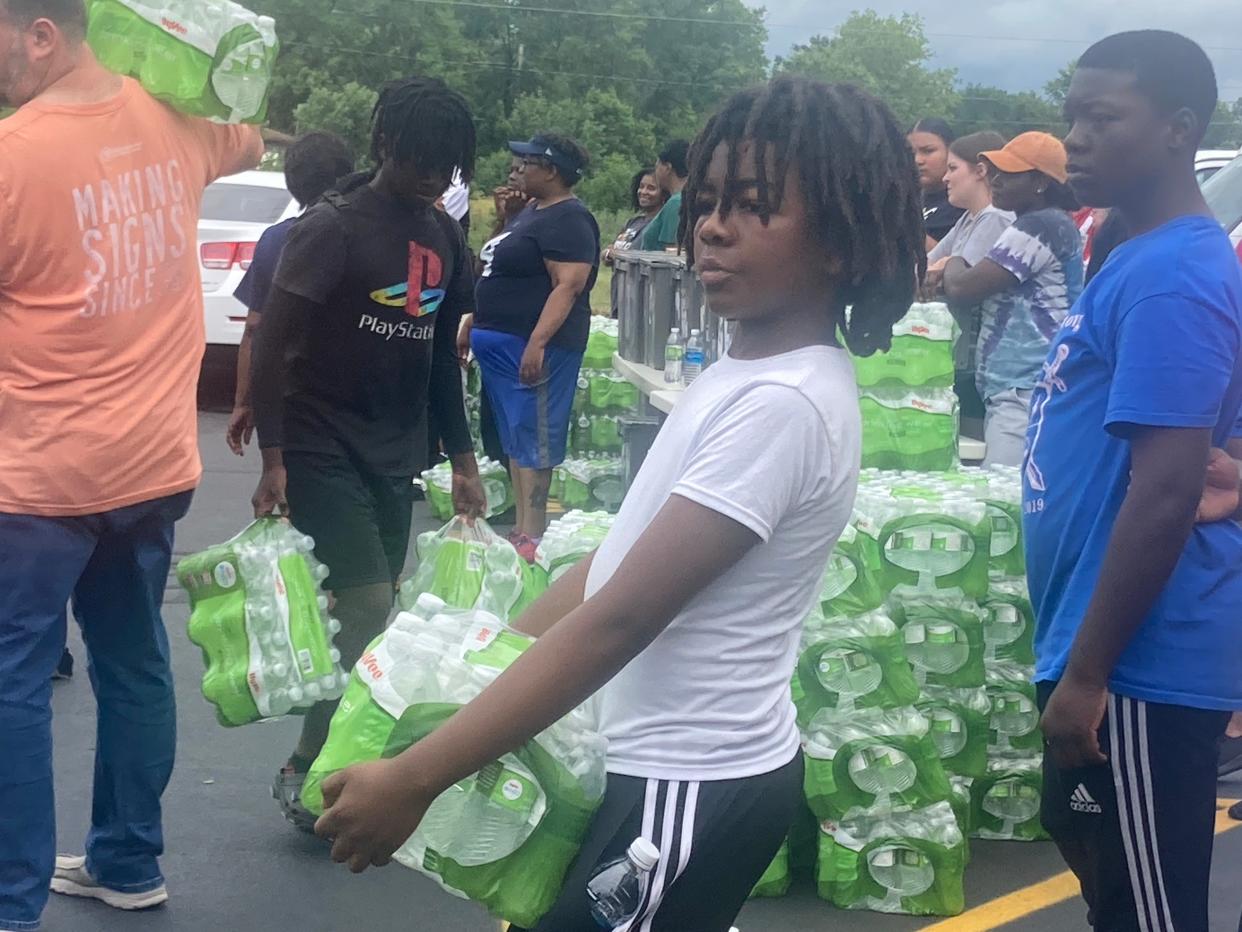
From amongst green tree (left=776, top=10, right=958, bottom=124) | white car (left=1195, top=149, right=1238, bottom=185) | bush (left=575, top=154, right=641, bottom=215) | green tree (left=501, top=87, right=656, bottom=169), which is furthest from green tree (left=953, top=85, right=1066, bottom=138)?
white car (left=1195, top=149, right=1238, bottom=185)

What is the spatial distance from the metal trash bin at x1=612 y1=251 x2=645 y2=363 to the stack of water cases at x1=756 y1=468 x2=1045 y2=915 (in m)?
3.85

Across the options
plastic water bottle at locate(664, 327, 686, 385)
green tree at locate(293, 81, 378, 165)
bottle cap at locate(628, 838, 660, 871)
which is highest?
bottle cap at locate(628, 838, 660, 871)

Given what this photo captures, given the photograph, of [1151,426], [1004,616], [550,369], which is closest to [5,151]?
[1151,426]

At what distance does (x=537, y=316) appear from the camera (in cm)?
792

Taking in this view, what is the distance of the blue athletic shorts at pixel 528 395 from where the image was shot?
798 centimetres

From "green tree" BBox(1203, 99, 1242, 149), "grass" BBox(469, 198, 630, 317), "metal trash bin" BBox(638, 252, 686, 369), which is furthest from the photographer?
"green tree" BBox(1203, 99, 1242, 149)

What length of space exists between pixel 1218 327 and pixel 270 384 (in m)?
2.52

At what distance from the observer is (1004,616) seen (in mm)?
4707

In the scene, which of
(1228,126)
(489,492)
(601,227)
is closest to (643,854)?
(489,492)

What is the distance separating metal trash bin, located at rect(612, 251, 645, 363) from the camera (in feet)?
28.8

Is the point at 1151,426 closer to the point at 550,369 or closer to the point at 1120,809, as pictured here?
the point at 1120,809

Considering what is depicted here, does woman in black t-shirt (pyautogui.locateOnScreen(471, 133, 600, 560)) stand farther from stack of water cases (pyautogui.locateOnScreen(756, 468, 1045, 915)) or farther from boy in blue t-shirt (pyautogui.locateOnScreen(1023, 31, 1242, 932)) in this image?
boy in blue t-shirt (pyautogui.locateOnScreen(1023, 31, 1242, 932))

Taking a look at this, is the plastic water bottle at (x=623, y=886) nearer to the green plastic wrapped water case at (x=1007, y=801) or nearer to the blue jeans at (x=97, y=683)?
the blue jeans at (x=97, y=683)

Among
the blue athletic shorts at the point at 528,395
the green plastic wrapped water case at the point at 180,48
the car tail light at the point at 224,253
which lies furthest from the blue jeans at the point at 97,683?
the car tail light at the point at 224,253
